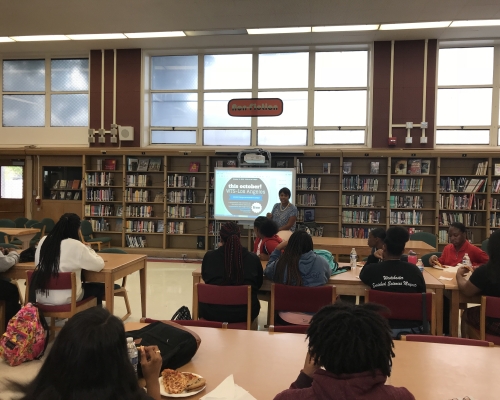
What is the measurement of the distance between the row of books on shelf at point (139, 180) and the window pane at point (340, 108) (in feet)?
12.7

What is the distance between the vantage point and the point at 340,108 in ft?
28.0

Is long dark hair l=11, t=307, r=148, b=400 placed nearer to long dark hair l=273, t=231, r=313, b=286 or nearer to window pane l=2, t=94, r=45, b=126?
long dark hair l=273, t=231, r=313, b=286

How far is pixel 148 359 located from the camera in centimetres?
138

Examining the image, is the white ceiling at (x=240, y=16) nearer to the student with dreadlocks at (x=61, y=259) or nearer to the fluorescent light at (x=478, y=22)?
the fluorescent light at (x=478, y=22)

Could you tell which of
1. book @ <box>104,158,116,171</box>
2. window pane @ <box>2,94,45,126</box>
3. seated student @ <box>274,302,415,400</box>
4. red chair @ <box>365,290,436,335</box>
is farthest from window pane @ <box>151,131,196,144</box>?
seated student @ <box>274,302,415,400</box>

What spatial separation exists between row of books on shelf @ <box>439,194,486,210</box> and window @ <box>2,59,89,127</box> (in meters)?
7.99

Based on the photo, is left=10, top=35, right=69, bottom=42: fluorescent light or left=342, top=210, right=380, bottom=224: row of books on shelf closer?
left=10, top=35, right=69, bottom=42: fluorescent light

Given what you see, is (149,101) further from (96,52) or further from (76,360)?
(76,360)

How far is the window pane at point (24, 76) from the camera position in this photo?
9359 mm

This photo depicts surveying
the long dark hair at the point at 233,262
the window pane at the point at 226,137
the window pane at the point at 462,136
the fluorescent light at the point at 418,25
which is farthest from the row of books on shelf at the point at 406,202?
the long dark hair at the point at 233,262

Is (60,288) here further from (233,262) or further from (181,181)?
(181,181)

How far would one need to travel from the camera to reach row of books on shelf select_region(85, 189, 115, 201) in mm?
8828

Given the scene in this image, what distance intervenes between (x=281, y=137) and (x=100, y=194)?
4246mm

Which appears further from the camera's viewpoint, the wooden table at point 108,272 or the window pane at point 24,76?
the window pane at point 24,76
